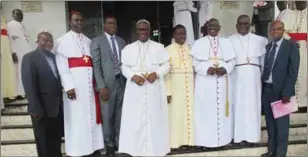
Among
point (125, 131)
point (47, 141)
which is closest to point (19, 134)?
point (47, 141)

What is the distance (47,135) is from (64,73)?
69 cm

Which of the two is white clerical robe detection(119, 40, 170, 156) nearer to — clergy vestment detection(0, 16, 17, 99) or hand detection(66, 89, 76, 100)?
hand detection(66, 89, 76, 100)

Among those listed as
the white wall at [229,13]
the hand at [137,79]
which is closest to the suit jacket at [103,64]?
the hand at [137,79]

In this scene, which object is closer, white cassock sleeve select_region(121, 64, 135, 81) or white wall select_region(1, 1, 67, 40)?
white cassock sleeve select_region(121, 64, 135, 81)

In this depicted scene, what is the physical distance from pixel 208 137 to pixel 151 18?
9.27ft

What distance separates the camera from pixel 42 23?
581cm

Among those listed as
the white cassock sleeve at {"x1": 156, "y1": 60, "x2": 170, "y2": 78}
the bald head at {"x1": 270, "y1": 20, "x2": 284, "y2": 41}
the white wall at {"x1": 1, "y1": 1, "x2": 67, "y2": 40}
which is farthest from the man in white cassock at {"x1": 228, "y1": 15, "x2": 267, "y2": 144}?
the white wall at {"x1": 1, "y1": 1, "x2": 67, "y2": 40}

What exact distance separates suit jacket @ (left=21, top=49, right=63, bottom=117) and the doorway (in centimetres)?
242

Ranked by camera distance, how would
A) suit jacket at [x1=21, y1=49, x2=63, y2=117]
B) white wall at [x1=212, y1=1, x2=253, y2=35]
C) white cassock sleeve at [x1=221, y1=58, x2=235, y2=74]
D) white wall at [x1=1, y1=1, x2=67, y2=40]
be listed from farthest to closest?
1. white wall at [x1=212, y1=1, x2=253, y2=35]
2. white wall at [x1=1, y1=1, x2=67, y2=40]
3. white cassock sleeve at [x1=221, y1=58, x2=235, y2=74]
4. suit jacket at [x1=21, y1=49, x2=63, y2=117]

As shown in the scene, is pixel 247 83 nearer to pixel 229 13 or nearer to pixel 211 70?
pixel 211 70

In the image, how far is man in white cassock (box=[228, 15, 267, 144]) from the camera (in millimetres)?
4465

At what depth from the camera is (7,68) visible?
5.30 meters

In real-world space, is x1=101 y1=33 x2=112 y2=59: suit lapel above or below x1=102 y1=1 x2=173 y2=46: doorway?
below

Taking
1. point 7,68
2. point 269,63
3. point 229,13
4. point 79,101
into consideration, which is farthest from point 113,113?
point 229,13
